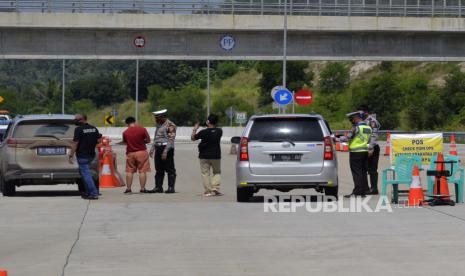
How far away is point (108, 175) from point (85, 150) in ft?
15.4

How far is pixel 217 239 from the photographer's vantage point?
46.1 ft

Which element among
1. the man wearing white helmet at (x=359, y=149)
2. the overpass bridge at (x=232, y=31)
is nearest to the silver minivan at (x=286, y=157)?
the man wearing white helmet at (x=359, y=149)

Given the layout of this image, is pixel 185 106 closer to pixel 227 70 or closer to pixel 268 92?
pixel 268 92

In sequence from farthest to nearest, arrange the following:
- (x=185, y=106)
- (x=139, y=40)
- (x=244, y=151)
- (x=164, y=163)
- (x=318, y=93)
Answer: (x=185, y=106), (x=318, y=93), (x=139, y=40), (x=164, y=163), (x=244, y=151)

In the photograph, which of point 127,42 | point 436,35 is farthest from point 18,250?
point 436,35

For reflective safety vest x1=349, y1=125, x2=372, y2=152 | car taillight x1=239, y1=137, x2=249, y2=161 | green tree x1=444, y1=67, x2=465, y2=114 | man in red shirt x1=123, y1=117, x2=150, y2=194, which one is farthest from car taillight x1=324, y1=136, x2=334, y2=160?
green tree x1=444, y1=67, x2=465, y2=114

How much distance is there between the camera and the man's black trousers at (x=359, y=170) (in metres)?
21.5

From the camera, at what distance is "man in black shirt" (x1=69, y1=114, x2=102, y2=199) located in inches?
834

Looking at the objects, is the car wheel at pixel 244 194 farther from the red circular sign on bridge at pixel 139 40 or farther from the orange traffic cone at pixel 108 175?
the red circular sign on bridge at pixel 139 40

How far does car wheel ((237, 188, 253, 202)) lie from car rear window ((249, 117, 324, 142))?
94cm

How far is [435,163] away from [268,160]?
2.90m

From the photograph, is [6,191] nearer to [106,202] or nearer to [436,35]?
[106,202]

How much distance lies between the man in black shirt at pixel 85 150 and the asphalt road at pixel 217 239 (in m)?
0.60

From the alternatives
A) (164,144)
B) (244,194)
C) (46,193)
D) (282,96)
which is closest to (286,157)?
(244,194)
